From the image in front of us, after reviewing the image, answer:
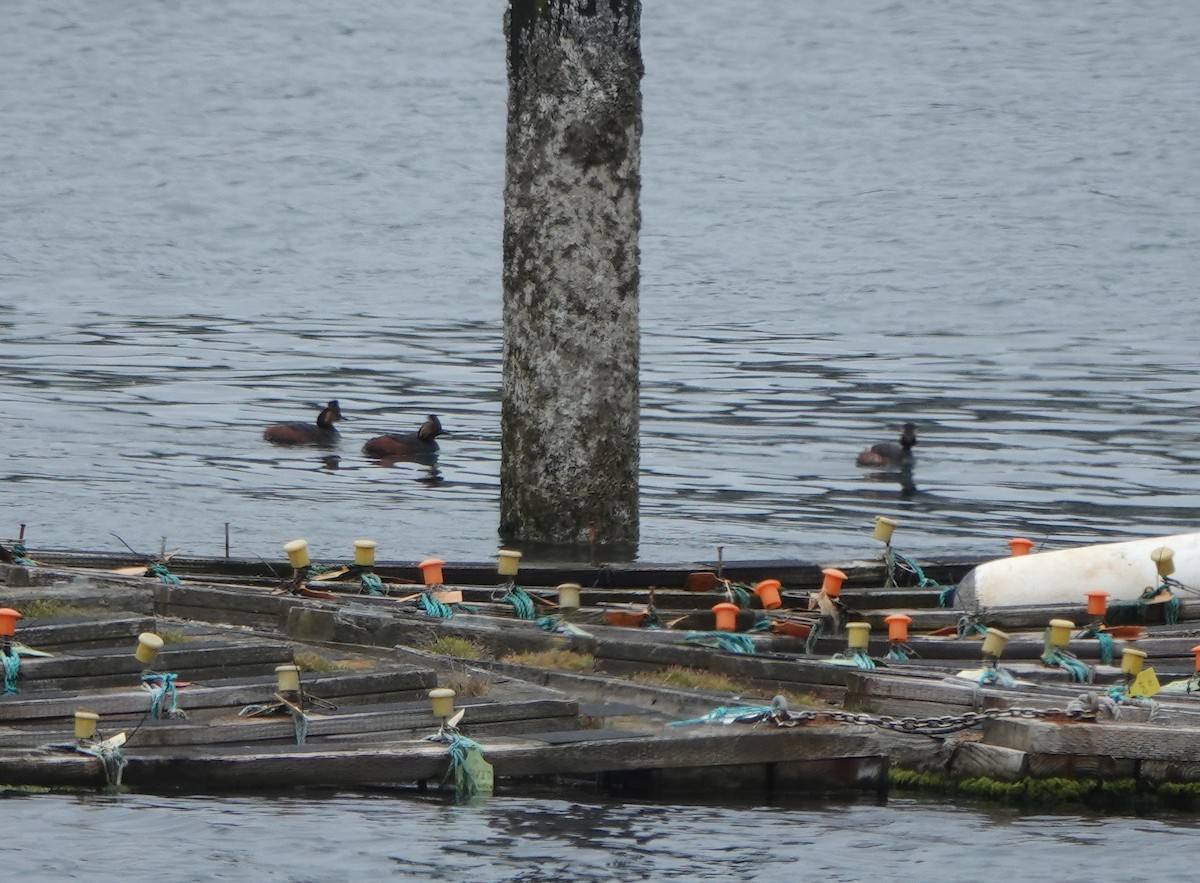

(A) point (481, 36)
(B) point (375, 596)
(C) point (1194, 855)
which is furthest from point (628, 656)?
(A) point (481, 36)

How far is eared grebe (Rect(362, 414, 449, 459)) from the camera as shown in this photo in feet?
80.4

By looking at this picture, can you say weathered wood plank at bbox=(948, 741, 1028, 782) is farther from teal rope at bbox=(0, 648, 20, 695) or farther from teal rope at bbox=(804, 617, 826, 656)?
teal rope at bbox=(0, 648, 20, 695)

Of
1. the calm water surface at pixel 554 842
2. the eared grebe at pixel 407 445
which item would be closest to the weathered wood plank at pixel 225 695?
the calm water surface at pixel 554 842

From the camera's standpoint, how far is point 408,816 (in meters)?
9.17

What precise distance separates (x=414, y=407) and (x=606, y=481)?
12698 mm

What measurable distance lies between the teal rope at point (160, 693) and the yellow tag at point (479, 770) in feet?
4.23

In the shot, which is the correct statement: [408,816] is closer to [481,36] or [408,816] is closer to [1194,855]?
[1194,855]

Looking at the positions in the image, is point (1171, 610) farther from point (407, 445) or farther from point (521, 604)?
point (407, 445)

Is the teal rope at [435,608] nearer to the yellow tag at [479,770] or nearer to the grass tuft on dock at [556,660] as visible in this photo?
the grass tuft on dock at [556,660]

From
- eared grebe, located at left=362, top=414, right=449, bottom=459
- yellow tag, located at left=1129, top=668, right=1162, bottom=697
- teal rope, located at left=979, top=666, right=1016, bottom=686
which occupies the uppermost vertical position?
eared grebe, located at left=362, top=414, right=449, bottom=459

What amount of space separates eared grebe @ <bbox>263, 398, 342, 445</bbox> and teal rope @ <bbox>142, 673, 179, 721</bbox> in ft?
47.7

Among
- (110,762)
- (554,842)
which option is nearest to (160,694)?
(110,762)

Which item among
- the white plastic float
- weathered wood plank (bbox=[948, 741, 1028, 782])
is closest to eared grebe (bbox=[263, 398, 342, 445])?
the white plastic float

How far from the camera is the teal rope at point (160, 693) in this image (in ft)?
32.2
